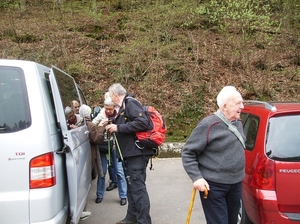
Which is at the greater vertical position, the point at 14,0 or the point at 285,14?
the point at 14,0

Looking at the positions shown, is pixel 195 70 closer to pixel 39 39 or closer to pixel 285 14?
pixel 285 14

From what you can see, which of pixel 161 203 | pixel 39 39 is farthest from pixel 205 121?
pixel 39 39

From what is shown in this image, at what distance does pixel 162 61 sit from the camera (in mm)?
12258

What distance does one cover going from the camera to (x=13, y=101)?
108 inches

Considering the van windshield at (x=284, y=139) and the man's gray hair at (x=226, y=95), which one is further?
the van windshield at (x=284, y=139)

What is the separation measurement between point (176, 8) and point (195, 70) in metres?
2.47

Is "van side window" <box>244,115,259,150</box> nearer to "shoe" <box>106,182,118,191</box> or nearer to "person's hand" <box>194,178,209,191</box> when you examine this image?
"person's hand" <box>194,178,209,191</box>

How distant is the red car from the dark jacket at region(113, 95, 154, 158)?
1.23 meters

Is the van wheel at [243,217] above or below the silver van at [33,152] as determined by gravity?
below

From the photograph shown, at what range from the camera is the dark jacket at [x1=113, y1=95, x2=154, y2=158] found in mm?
3836

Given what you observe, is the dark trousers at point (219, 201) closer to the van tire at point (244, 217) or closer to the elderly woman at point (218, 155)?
the elderly woman at point (218, 155)

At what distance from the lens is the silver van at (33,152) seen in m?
2.56

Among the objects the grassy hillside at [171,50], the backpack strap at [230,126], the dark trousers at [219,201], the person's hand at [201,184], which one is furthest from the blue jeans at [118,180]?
the grassy hillside at [171,50]

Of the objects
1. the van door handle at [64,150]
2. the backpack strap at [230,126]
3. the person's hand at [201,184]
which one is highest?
the backpack strap at [230,126]
